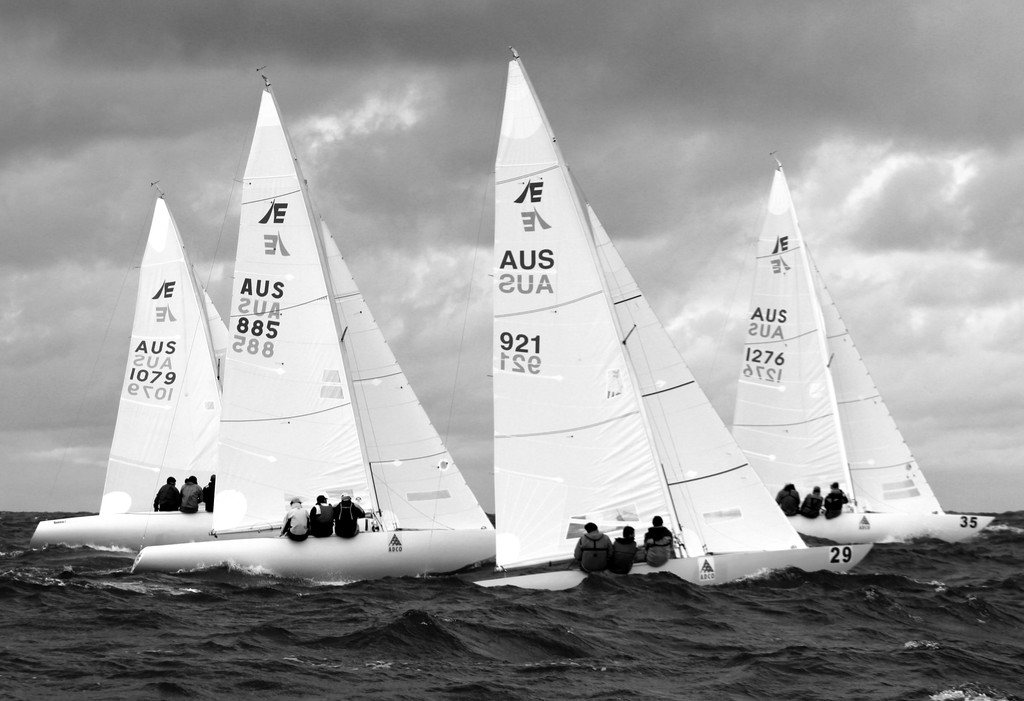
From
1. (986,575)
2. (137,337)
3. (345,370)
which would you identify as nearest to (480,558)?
(345,370)

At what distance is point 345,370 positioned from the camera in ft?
82.4

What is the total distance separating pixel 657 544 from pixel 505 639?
186 inches

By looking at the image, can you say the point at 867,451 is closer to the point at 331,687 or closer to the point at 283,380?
the point at 283,380

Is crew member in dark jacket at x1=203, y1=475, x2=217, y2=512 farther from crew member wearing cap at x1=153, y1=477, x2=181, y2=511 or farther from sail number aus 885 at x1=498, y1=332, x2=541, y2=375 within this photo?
sail number aus 885 at x1=498, y1=332, x2=541, y2=375

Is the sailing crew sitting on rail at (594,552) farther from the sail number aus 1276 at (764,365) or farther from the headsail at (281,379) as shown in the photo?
the sail number aus 1276 at (764,365)

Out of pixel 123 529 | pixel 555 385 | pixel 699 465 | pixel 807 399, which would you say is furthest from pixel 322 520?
pixel 807 399

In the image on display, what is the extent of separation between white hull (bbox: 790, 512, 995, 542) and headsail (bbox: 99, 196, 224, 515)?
15.5 metres

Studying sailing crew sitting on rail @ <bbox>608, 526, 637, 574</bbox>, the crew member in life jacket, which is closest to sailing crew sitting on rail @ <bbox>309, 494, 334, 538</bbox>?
the crew member in life jacket

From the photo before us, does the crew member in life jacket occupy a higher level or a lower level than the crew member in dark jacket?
lower

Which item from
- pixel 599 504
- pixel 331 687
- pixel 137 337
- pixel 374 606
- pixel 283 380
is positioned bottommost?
pixel 331 687

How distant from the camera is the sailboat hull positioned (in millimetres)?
29375

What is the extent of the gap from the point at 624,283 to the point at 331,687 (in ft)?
35.0

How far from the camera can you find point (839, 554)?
20891mm

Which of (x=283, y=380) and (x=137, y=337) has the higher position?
(x=137, y=337)
